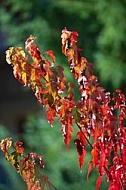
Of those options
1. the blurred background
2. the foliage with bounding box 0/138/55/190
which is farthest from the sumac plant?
the blurred background

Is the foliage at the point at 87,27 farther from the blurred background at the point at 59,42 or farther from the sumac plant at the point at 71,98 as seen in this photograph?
the sumac plant at the point at 71,98

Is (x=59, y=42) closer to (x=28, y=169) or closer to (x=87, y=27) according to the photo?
(x=87, y=27)

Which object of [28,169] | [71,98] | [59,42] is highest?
[59,42]

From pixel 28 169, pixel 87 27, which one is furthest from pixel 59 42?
pixel 28 169

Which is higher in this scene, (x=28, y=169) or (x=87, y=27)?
(x=87, y=27)

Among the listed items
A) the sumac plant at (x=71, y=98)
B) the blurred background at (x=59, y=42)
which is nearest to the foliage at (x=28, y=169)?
the sumac plant at (x=71, y=98)

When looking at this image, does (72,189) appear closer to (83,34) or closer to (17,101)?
(83,34)

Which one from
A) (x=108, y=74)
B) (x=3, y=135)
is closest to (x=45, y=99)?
(x=108, y=74)

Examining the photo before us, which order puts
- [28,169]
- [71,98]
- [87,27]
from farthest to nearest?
[87,27]
[28,169]
[71,98]

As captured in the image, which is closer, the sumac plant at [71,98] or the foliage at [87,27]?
the sumac plant at [71,98]
